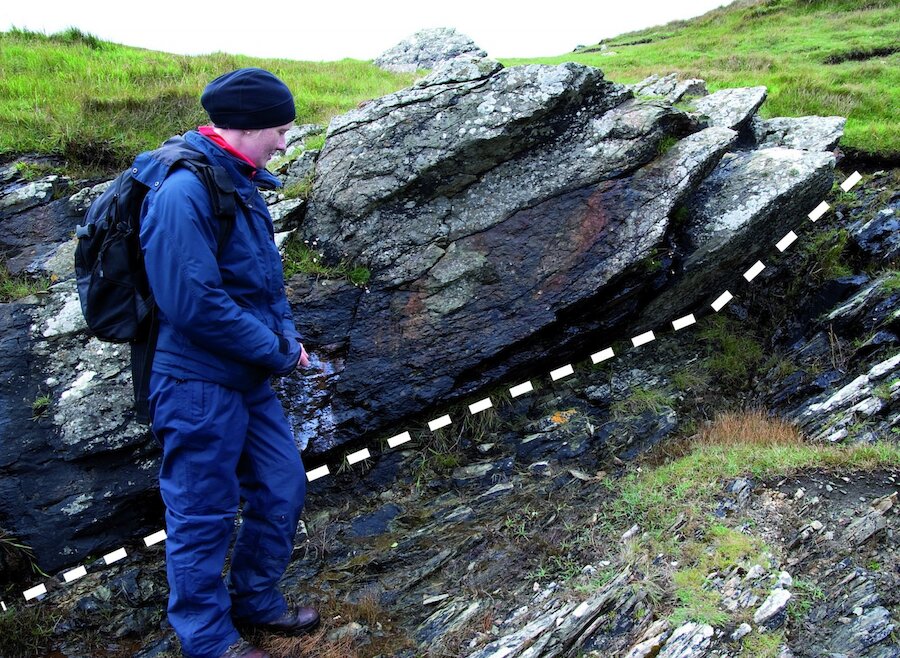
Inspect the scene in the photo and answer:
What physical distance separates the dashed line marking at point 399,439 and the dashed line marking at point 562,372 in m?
1.95

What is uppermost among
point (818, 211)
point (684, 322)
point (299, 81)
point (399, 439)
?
point (299, 81)

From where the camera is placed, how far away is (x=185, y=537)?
422 cm

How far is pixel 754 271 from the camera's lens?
8.94 m

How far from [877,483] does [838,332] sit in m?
2.83

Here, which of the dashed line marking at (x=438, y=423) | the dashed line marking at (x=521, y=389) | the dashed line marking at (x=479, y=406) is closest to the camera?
the dashed line marking at (x=438, y=423)

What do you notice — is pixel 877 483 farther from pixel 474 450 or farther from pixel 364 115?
pixel 364 115

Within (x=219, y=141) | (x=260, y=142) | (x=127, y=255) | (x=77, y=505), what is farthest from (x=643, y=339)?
(x=77, y=505)

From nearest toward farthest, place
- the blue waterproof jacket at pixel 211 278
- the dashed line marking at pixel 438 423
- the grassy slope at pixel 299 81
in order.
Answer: the blue waterproof jacket at pixel 211 278
the dashed line marking at pixel 438 423
the grassy slope at pixel 299 81

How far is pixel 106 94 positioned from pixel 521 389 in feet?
25.8

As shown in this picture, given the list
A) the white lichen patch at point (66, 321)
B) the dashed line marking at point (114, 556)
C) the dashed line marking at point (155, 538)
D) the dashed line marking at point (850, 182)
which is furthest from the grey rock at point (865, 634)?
the dashed line marking at point (850, 182)

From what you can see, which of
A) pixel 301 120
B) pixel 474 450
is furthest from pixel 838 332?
pixel 301 120

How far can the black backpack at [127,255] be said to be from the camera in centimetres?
411

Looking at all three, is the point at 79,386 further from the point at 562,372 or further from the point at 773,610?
the point at 773,610

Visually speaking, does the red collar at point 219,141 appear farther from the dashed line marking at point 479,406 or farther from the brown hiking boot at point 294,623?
the dashed line marking at point 479,406
